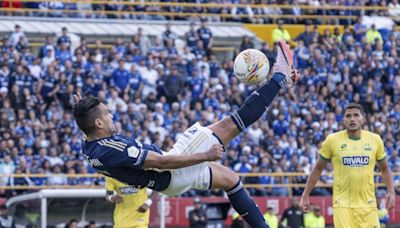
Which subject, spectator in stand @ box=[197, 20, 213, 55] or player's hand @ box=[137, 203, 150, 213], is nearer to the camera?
player's hand @ box=[137, 203, 150, 213]

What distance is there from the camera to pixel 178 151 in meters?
11.5

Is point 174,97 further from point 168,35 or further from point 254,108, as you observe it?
point 254,108

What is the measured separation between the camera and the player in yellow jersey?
43.7ft

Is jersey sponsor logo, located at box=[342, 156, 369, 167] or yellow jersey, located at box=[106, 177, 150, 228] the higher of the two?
jersey sponsor logo, located at box=[342, 156, 369, 167]

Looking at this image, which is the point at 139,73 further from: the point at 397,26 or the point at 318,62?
the point at 397,26

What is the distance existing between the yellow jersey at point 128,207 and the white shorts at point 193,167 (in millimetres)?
3777

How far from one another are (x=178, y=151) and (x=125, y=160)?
0.61 metres

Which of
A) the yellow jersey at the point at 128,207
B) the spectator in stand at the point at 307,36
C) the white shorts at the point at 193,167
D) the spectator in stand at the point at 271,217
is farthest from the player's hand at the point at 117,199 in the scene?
the spectator in stand at the point at 307,36

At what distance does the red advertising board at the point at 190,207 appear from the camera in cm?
2245

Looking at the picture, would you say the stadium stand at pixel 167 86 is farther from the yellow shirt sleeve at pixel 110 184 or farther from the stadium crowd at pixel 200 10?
the yellow shirt sleeve at pixel 110 184

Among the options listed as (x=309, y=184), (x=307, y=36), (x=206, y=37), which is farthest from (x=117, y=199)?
(x=307, y=36)

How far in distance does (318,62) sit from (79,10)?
590 centimetres

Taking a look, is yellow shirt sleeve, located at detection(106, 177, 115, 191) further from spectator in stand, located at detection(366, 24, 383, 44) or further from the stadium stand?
spectator in stand, located at detection(366, 24, 383, 44)

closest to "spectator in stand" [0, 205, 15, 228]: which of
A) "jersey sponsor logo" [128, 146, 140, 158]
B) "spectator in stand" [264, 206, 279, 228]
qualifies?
"spectator in stand" [264, 206, 279, 228]
